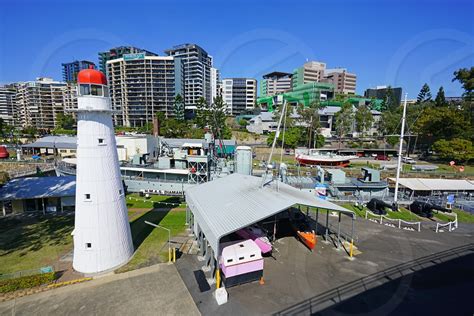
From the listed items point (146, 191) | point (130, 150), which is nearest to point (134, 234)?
point (146, 191)

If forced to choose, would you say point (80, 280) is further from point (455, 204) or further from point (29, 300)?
point (455, 204)

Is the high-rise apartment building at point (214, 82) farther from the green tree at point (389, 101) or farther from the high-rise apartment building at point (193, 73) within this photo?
the green tree at point (389, 101)

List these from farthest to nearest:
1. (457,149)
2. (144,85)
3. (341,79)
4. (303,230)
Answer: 1. (341,79)
2. (144,85)
3. (457,149)
4. (303,230)

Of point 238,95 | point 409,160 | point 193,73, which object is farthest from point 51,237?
point 238,95

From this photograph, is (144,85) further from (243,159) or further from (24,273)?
(24,273)

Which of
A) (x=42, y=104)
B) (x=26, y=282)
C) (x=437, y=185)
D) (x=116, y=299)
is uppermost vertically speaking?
(x=42, y=104)

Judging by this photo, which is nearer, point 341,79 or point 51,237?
point 51,237
